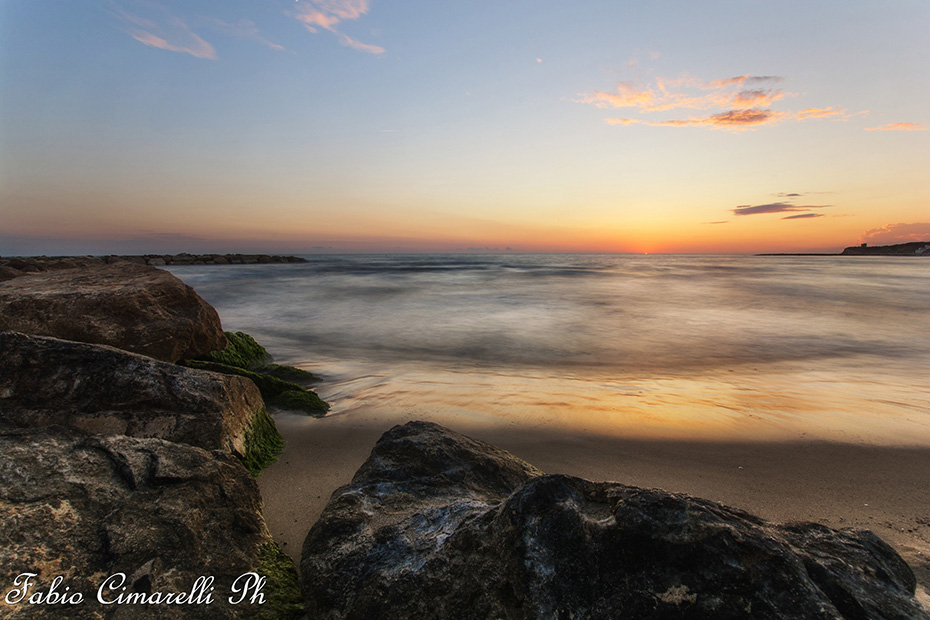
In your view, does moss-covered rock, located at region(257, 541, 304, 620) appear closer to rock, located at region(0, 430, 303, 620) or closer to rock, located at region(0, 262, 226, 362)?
rock, located at region(0, 430, 303, 620)

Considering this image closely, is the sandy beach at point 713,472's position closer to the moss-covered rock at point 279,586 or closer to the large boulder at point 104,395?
the moss-covered rock at point 279,586

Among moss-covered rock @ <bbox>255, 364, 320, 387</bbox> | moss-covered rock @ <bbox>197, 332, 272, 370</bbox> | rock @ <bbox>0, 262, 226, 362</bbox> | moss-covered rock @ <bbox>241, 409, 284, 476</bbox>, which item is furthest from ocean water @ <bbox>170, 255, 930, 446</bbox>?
rock @ <bbox>0, 262, 226, 362</bbox>

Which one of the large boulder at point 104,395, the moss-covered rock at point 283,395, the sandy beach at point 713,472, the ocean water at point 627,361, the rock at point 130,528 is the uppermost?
the large boulder at point 104,395

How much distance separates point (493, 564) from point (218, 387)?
2055mm

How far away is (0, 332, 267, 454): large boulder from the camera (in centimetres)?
221

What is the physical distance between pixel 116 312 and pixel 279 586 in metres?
3.35

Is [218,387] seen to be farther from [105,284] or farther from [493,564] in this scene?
[105,284]

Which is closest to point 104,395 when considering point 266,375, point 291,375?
point 266,375

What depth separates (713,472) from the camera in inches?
112

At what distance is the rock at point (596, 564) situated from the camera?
1.18m

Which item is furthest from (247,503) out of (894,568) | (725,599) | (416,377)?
(416,377)

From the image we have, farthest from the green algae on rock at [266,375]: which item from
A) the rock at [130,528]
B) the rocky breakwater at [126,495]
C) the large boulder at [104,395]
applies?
the rock at [130,528]

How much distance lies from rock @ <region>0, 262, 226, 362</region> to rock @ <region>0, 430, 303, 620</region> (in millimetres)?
2273

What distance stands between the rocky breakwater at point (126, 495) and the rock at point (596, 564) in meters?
0.31
